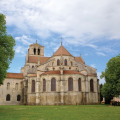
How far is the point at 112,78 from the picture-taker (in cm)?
3541

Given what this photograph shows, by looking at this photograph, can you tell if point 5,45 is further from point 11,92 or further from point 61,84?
point 11,92

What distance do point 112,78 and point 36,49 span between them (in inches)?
1507

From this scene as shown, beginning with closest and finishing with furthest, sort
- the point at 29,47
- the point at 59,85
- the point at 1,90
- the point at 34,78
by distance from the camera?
the point at 59,85
the point at 34,78
the point at 1,90
the point at 29,47

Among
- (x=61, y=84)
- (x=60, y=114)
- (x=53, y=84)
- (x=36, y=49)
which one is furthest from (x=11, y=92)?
(x=60, y=114)

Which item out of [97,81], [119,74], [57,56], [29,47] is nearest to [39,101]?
[57,56]

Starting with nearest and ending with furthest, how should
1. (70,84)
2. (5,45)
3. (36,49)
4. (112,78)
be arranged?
1. (5,45)
2. (112,78)
3. (70,84)
4. (36,49)

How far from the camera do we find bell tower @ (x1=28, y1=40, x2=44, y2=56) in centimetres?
6576

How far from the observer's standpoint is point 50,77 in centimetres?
4428

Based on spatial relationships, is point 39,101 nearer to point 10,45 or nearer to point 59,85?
point 59,85

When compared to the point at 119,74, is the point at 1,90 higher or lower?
lower

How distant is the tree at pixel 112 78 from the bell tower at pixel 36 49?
34869 mm

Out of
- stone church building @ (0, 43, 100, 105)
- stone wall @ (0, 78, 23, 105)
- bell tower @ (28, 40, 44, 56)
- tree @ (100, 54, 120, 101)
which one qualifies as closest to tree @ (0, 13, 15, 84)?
stone church building @ (0, 43, 100, 105)

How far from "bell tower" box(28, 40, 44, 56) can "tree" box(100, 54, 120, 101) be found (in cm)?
3487

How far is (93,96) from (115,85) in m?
11.8
